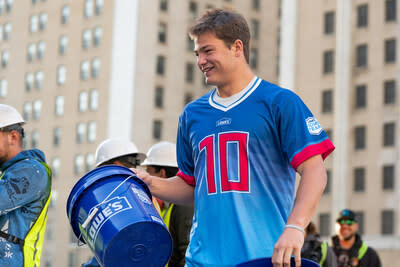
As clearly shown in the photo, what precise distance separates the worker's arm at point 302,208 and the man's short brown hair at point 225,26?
30.7 inches

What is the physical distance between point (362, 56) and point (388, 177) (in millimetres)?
8706

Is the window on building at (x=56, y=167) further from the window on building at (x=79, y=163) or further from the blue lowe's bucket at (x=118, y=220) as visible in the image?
the blue lowe's bucket at (x=118, y=220)

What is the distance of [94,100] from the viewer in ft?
258

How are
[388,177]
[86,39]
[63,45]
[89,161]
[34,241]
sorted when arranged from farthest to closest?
1. [63,45]
2. [86,39]
3. [89,161]
4. [388,177]
5. [34,241]

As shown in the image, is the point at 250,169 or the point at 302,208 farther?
the point at 250,169

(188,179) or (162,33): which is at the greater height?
(162,33)

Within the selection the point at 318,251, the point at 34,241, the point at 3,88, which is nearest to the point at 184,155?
the point at 34,241

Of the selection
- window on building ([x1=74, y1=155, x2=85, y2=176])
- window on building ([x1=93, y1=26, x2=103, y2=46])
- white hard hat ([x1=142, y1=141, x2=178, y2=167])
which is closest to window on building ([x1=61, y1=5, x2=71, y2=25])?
window on building ([x1=93, y1=26, x2=103, y2=46])

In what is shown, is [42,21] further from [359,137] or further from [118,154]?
[118,154]

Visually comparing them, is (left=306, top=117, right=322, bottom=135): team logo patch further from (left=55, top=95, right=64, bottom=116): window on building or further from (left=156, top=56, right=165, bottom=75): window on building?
(left=55, top=95, right=64, bottom=116): window on building

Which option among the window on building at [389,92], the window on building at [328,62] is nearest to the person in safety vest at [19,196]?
the window on building at [389,92]

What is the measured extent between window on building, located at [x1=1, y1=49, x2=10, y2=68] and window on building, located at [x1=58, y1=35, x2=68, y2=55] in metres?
8.20

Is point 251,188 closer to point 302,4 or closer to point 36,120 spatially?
point 302,4

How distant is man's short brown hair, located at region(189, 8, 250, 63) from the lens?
15.0 feet
